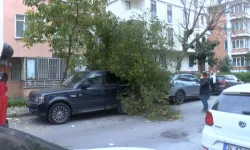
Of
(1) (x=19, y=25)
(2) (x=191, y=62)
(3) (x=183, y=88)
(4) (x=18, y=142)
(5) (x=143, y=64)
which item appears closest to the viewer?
(4) (x=18, y=142)

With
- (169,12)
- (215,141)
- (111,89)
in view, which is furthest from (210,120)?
(169,12)

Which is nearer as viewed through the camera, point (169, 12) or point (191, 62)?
point (169, 12)

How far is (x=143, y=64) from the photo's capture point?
409 inches

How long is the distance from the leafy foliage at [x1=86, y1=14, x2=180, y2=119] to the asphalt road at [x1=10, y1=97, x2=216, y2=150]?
690mm

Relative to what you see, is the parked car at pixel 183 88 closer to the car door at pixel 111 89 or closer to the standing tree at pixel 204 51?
the car door at pixel 111 89

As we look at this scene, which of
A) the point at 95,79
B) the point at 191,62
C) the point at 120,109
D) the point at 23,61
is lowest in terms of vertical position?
the point at 120,109

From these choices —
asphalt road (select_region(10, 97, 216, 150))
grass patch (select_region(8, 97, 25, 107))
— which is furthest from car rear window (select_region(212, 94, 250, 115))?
grass patch (select_region(8, 97, 25, 107))

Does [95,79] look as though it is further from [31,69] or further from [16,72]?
[16,72]

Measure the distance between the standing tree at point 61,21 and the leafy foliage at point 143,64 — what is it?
1.58 meters

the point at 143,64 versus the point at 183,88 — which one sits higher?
the point at 143,64

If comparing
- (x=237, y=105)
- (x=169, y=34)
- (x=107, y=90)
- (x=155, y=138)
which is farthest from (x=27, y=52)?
(x=237, y=105)

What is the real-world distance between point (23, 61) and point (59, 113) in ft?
29.8

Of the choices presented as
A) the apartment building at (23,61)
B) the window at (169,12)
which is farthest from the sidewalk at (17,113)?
the window at (169,12)

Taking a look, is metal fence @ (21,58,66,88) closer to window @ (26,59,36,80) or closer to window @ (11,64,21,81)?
window @ (26,59,36,80)
